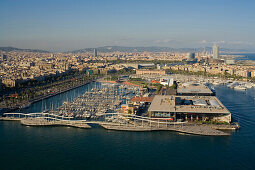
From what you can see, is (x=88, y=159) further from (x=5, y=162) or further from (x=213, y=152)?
(x=213, y=152)

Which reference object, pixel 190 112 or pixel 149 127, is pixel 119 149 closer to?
pixel 149 127

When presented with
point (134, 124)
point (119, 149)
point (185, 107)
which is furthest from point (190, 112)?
point (119, 149)

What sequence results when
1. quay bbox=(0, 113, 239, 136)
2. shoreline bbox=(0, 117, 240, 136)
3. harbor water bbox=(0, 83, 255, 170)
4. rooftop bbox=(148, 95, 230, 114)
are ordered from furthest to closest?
rooftop bbox=(148, 95, 230, 114), quay bbox=(0, 113, 239, 136), shoreline bbox=(0, 117, 240, 136), harbor water bbox=(0, 83, 255, 170)

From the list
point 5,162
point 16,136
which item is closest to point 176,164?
point 5,162

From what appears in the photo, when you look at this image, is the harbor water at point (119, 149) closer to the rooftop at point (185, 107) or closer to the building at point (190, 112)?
the building at point (190, 112)

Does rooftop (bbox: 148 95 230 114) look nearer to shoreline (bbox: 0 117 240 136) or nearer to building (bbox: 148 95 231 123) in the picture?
building (bbox: 148 95 231 123)

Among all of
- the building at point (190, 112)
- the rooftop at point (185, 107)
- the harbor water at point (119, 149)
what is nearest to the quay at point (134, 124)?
the harbor water at point (119, 149)

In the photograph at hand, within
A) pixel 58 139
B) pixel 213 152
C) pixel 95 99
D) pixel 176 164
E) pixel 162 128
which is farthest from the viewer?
pixel 95 99

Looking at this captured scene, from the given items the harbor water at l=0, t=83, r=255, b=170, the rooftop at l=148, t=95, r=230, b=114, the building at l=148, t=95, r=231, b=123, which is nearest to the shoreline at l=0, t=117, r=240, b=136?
the harbor water at l=0, t=83, r=255, b=170
